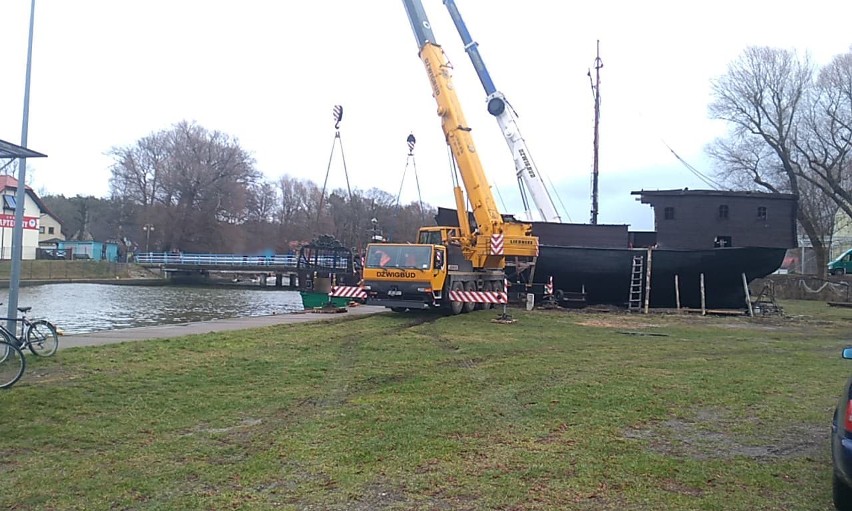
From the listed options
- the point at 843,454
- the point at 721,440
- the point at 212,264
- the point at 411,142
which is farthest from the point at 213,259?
the point at 843,454

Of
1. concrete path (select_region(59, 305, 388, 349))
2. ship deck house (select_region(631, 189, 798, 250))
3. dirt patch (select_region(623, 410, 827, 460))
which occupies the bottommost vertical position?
concrete path (select_region(59, 305, 388, 349))

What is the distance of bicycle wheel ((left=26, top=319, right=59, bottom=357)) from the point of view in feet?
33.8

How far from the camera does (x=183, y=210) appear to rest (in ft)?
225

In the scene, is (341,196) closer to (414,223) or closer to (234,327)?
(414,223)

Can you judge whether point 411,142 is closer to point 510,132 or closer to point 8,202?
point 510,132

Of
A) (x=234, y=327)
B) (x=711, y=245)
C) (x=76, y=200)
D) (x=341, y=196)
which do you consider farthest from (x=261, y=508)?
(x=76, y=200)

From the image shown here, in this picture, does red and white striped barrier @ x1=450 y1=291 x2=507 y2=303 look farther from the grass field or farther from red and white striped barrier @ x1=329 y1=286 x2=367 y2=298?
the grass field

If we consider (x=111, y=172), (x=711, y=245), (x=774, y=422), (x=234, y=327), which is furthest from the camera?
(x=111, y=172)

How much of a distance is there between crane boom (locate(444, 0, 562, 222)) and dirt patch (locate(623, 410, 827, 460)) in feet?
70.5

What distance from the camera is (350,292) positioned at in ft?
68.0

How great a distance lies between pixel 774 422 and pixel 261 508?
5.11m

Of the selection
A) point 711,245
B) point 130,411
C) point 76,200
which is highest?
point 76,200

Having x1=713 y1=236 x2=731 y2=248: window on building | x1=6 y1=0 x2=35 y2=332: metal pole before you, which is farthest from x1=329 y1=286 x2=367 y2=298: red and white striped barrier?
x1=713 y1=236 x2=731 y2=248: window on building

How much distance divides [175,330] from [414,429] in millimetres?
10429
